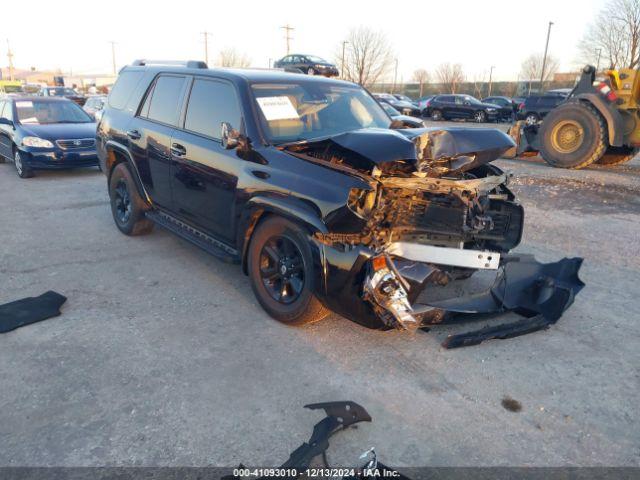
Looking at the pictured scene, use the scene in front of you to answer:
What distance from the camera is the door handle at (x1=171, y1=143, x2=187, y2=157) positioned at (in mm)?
4668

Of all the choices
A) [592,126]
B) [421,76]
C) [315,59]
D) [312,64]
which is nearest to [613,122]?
[592,126]

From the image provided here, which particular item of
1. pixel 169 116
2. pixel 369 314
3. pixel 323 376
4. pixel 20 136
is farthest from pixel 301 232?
pixel 20 136

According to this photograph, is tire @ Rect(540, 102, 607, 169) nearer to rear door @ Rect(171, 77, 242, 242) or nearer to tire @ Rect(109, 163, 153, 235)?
rear door @ Rect(171, 77, 242, 242)

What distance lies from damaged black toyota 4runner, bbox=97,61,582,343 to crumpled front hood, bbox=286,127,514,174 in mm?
10

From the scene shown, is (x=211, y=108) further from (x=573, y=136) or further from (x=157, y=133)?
(x=573, y=136)

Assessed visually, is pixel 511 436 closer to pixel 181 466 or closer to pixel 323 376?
pixel 323 376

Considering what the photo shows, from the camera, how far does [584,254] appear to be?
18.5ft

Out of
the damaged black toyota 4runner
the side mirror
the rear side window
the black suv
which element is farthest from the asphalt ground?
the rear side window

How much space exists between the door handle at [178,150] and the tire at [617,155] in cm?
1021

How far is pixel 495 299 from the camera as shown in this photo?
3850 mm

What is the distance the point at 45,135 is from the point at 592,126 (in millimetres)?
11089

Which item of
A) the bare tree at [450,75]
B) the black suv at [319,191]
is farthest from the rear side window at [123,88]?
the bare tree at [450,75]

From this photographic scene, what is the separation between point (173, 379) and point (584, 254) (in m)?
4.68

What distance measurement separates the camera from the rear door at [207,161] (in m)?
4.22
